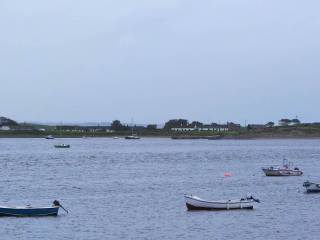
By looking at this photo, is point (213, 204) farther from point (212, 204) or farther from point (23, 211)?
point (23, 211)

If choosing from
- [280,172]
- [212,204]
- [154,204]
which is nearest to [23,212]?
[154,204]

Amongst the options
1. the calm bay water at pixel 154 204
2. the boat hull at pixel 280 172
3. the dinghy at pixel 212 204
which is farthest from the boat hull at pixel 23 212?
the boat hull at pixel 280 172

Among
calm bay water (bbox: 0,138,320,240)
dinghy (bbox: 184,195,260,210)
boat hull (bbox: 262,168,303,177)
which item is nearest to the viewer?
calm bay water (bbox: 0,138,320,240)

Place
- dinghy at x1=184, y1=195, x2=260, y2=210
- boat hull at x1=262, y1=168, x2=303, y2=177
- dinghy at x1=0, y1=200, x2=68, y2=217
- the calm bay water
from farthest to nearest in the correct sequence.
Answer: boat hull at x1=262, y1=168, x2=303, y2=177 → dinghy at x1=184, y1=195, x2=260, y2=210 → dinghy at x1=0, y1=200, x2=68, y2=217 → the calm bay water

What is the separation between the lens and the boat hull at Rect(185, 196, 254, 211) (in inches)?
2136

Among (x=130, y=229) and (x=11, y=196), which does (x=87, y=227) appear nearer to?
(x=130, y=229)

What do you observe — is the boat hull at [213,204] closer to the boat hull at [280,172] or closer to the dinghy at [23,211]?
the dinghy at [23,211]

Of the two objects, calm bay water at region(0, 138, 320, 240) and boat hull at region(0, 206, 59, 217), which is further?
boat hull at region(0, 206, 59, 217)

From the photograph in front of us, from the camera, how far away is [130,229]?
47.0 m

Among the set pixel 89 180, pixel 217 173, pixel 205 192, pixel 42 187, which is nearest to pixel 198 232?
pixel 205 192

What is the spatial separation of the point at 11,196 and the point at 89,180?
65.0ft

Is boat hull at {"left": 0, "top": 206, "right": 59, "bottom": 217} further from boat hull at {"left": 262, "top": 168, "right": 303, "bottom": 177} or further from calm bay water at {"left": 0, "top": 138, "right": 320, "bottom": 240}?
boat hull at {"left": 262, "top": 168, "right": 303, "bottom": 177}

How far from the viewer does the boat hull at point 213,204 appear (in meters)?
54.2

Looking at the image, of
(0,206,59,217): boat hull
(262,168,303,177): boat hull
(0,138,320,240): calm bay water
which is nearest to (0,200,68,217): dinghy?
(0,206,59,217): boat hull
